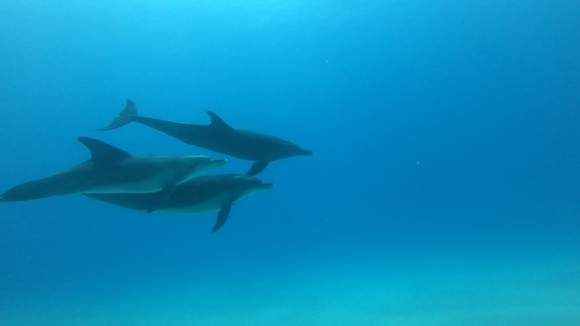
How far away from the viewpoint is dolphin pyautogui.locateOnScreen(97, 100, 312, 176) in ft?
23.7

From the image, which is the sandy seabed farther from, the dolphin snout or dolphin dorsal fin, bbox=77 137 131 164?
dolphin dorsal fin, bbox=77 137 131 164

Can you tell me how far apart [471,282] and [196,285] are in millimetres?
12434

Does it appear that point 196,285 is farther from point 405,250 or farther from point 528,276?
point 528,276

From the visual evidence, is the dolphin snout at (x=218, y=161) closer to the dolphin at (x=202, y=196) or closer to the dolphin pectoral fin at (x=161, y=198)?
the dolphin at (x=202, y=196)

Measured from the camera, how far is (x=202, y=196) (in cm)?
697

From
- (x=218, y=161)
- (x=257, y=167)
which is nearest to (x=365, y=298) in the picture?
(x=257, y=167)

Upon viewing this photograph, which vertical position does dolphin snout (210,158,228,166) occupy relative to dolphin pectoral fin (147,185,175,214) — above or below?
above

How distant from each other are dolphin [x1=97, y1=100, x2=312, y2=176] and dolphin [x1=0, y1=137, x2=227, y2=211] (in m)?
0.81

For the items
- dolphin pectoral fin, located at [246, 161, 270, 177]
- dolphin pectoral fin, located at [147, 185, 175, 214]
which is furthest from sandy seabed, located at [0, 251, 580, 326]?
dolphin pectoral fin, located at [147, 185, 175, 214]

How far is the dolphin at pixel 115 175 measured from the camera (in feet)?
17.6

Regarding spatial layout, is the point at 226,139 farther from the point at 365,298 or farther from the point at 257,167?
the point at 365,298

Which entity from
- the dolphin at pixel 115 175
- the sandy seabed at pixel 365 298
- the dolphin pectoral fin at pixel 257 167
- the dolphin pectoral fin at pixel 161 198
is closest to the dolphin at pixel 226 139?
the dolphin pectoral fin at pixel 257 167

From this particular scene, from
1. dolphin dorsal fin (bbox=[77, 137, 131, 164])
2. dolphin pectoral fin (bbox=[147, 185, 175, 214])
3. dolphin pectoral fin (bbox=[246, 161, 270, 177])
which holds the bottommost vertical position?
dolphin pectoral fin (bbox=[147, 185, 175, 214])

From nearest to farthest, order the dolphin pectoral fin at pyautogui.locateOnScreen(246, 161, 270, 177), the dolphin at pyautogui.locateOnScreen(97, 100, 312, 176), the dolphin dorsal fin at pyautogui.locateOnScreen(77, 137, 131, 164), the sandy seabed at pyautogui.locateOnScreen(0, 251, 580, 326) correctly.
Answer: the dolphin dorsal fin at pyautogui.locateOnScreen(77, 137, 131, 164), the dolphin at pyautogui.locateOnScreen(97, 100, 312, 176), the dolphin pectoral fin at pyautogui.locateOnScreen(246, 161, 270, 177), the sandy seabed at pyautogui.locateOnScreen(0, 251, 580, 326)
